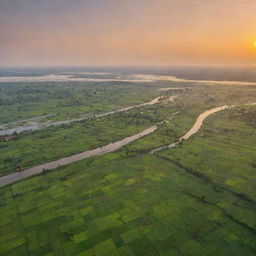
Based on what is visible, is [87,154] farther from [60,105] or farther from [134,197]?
[60,105]

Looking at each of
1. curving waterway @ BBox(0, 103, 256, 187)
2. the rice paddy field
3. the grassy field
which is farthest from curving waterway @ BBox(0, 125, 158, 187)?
the grassy field

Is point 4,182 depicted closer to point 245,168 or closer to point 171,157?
point 171,157

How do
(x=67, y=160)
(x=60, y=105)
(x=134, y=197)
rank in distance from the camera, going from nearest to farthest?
(x=134, y=197) < (x=67, y=160) < (x=60, y=105)

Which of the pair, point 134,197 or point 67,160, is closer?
point 134,197

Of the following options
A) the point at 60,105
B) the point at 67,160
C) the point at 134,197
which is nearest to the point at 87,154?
the point at 67,160

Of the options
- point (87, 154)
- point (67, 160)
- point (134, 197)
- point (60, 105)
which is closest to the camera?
point (134, 197)

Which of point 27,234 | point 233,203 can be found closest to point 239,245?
point 233,203

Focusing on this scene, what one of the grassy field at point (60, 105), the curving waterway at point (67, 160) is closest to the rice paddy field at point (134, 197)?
the curving waterway at point (67, 160)

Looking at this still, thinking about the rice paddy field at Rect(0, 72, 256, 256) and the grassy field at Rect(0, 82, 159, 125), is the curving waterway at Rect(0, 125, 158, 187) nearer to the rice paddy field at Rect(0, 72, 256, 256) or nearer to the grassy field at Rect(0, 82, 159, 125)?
the rice paddy field at Rect(0, 72, 256, 256)
